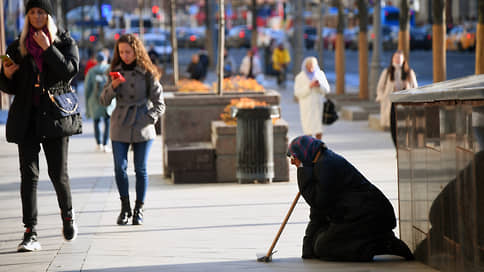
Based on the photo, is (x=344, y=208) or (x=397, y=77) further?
(x=397, y=77)

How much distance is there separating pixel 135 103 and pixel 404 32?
14997mm

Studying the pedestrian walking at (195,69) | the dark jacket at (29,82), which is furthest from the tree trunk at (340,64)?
the dark jacket at (29,82)

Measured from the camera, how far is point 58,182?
7.96 meters

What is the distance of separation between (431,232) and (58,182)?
9.40ft

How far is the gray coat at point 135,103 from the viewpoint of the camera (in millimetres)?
9141

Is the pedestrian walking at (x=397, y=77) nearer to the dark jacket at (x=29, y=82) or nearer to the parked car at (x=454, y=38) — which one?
the dark jacket at (x=29, y=82)

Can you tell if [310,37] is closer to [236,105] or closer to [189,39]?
[189,39]

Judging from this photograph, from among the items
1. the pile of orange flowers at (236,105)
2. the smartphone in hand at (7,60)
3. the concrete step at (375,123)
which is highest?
the smartphone in hand at (7,60)

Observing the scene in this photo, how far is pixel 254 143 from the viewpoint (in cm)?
1245

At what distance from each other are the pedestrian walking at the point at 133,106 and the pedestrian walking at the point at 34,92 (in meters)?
1.24

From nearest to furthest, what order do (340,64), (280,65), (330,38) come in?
1. (340,64)
2. (280,65)
3. (330,38)

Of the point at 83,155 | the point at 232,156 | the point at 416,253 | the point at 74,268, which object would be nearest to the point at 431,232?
the point at 416,253

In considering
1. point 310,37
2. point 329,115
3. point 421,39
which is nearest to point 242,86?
point 329,115

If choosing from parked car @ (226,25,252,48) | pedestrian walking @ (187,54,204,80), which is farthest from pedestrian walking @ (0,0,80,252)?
parked car @ (226,25,252,48)
